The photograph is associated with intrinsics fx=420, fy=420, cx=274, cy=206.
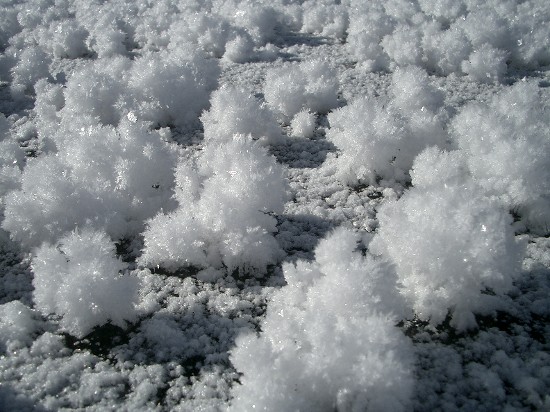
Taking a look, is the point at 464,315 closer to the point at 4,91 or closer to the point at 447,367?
the point at 447,367

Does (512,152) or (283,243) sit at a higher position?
(512,152)

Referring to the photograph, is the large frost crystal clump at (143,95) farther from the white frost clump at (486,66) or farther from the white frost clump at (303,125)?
the white frost clump at (486,66)

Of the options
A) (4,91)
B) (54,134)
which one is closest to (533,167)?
(54,134)

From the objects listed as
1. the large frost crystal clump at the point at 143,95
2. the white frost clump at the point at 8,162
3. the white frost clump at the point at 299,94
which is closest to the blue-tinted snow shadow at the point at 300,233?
the white frost clump at the point at 299,94

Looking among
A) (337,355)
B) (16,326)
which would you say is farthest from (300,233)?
(16,326)

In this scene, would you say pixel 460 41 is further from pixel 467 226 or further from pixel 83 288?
pixel 83 288

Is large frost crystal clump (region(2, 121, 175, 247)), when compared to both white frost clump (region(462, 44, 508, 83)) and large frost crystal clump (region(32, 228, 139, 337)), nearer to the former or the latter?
large frost crystal clump (region(32, 228, 139, 337))

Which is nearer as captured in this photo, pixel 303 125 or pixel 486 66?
pixel 303 125
